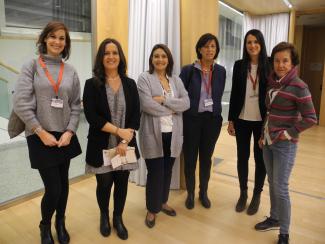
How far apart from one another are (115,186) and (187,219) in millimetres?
754

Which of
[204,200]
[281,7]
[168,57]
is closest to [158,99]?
[168,57]

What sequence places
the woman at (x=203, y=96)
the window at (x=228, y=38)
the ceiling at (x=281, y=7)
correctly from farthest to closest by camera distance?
the window at (x=228, y=38) < the ceiling at (x=281, y=7) < the woman at (x=203, y=96)

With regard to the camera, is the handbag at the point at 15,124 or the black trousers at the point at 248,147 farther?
the black trousers at the point at 248,147

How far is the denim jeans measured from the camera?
77.7 inches

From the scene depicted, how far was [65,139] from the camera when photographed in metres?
1.90

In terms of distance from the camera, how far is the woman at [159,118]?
224cm

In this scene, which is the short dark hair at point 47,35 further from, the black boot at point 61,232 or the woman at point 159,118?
the black boot at point 61,232

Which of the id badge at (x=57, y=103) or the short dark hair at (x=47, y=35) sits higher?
the short dark hair at (x=47, y=35)

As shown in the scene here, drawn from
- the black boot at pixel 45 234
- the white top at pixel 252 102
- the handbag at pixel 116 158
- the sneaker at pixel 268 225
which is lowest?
the sneaker at pixel 268 225

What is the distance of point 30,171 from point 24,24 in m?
1.43

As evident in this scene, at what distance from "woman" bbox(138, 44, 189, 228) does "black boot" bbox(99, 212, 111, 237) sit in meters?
0.34

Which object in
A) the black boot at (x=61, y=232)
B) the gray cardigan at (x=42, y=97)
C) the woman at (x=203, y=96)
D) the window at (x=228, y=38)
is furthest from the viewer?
the window at (x=228, y=38)

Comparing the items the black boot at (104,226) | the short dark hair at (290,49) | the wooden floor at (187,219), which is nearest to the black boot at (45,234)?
the wooden floor at (187,219)

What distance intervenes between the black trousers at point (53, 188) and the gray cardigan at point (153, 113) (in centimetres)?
61
